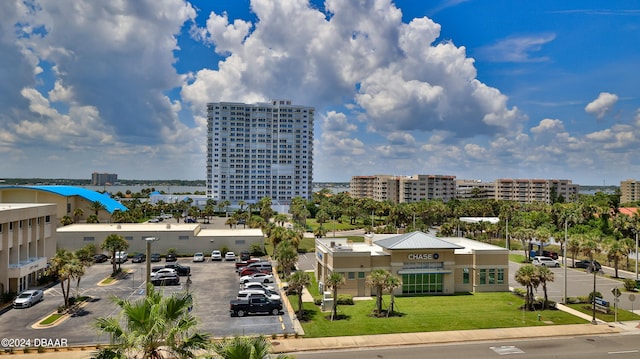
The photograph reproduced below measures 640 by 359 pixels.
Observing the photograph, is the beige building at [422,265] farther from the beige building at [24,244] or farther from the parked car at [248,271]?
the beige building at [24,244]

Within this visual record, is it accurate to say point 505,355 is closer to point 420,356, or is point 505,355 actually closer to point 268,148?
point 420,356

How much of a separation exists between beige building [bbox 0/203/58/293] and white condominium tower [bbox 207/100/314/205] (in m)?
129

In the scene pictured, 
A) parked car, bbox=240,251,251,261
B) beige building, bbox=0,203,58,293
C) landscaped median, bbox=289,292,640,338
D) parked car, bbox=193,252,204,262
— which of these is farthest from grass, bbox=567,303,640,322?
beige building, bbox=0,203,58,293

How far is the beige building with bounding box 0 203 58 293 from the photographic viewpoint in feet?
136

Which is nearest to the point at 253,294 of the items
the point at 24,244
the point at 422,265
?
the point at 422,265

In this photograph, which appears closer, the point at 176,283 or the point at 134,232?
the point at 176,283

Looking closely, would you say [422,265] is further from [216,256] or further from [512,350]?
[216,256]

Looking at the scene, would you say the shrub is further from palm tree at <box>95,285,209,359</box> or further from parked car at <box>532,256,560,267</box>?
palm tree at <box>95,285,209,359</box>

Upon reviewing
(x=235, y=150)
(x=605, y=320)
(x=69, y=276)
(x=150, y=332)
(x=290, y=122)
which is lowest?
(x=605, y=320)

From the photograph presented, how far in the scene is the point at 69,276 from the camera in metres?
38.5

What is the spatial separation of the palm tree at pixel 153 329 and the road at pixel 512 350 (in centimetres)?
1677

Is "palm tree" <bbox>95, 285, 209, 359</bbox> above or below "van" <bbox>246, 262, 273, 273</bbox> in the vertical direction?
above

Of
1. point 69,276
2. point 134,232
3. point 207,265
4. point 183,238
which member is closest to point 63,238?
point 134,232

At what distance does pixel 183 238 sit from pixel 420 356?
161ft
